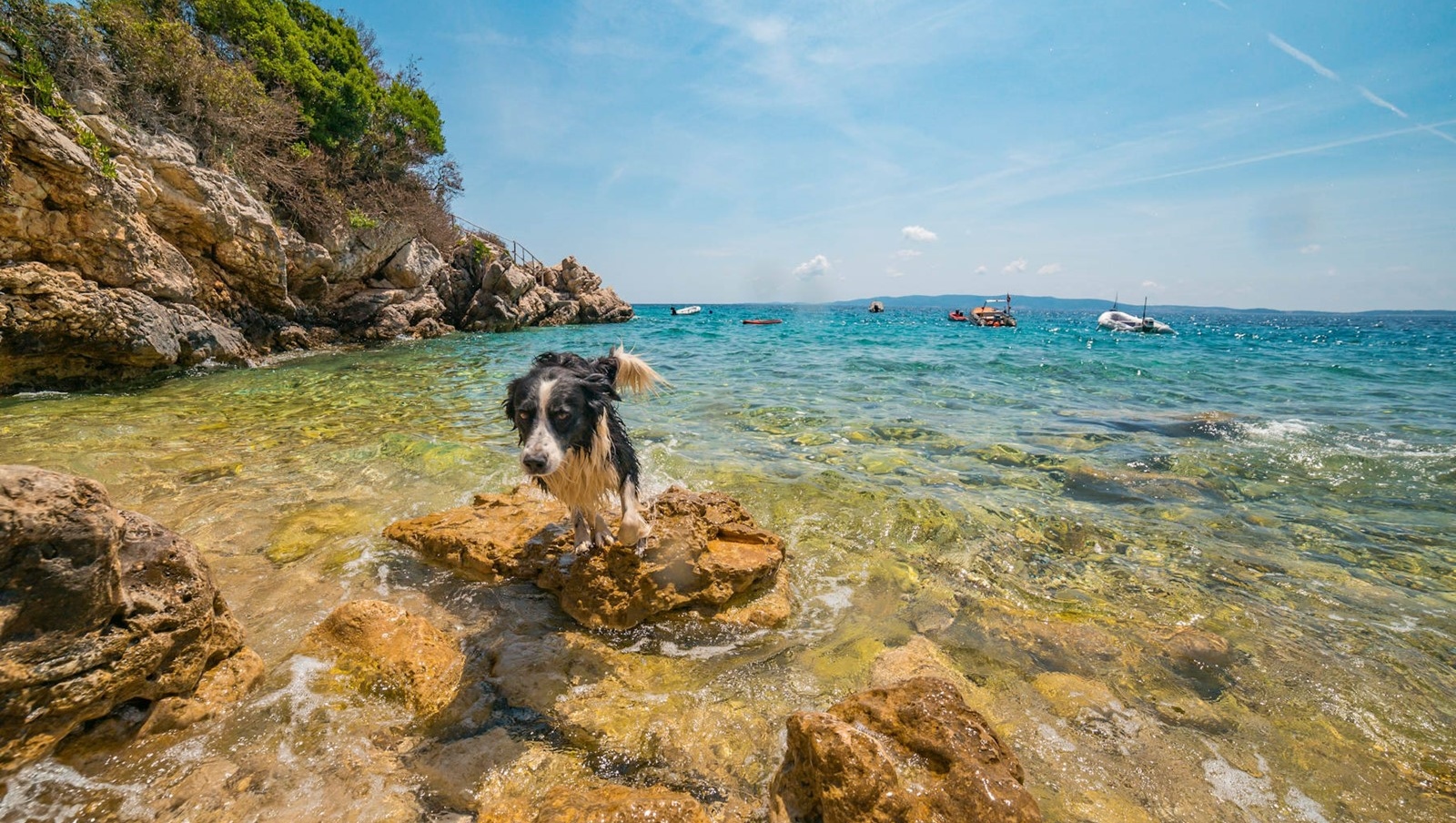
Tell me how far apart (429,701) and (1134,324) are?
60863 mm

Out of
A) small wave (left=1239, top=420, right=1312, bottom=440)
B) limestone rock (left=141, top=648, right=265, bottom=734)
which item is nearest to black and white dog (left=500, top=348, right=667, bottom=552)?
limestone rock (left=141, top=648, right=265, bottom=734)

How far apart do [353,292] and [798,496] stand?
2245 cm

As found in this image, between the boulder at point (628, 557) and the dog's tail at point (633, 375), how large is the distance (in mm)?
944

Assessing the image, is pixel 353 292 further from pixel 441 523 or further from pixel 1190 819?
pixel 1190 819

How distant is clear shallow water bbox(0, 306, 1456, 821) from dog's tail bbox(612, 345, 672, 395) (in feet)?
5.60

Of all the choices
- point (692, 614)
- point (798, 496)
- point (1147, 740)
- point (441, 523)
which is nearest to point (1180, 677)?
point (1147, 740)

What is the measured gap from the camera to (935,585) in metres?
4.10

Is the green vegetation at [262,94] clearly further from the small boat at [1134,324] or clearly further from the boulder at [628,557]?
the small boat at [1134,324]

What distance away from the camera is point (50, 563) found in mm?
1907

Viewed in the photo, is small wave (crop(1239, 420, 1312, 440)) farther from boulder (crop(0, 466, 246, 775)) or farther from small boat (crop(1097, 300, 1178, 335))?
→ small boat (crop(1097, 300, 1178, 335))

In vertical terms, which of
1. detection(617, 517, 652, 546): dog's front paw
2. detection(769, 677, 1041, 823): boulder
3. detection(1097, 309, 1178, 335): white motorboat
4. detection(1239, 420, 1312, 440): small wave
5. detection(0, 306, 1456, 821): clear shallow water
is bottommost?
detection(0, 306, 1456, 821): clear shallow water

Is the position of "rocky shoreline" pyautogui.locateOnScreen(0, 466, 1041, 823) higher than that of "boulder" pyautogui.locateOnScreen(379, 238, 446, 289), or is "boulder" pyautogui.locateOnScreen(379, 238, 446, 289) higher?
"boulder" pyautogui.locateOnScreen(379, 238, 446, 289)

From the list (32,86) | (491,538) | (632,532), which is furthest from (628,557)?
(32,86)

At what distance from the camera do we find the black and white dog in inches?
133
